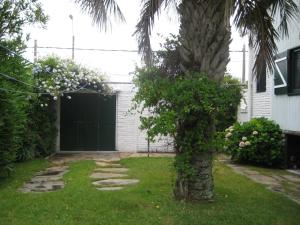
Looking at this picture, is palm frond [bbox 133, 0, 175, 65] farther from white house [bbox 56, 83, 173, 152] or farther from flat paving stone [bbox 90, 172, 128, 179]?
white house [bbox 56, 83, 173, 152]

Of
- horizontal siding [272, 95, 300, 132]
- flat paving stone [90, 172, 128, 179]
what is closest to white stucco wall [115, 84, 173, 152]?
horizontal siding [272, 95, 300, 132]

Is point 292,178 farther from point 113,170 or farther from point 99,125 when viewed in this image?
point 99,125

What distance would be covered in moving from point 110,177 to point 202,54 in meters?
4.09

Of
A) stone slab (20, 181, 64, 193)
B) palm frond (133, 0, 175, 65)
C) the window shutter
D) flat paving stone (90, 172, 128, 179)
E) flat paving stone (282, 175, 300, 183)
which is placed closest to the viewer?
palm frond (133, 0, 175, 65)

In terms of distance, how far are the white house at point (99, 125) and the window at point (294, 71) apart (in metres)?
5.54

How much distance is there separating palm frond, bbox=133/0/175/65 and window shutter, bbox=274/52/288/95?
509 centimetres

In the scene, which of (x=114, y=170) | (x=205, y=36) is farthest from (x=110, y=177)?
(x=205, y=36)

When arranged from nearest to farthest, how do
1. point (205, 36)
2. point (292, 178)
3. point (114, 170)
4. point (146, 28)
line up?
1. point (205, 36)
2. point (146, 28)
3. point (292, 178)
4. point (114, 170)

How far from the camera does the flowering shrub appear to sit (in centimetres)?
1289

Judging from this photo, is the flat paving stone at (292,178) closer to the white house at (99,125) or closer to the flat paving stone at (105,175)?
the flat paving stone at (105,175)

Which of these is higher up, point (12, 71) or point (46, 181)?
point (12, 71)

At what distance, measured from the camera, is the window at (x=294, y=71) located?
12.2 meters

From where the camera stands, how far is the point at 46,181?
9875mm

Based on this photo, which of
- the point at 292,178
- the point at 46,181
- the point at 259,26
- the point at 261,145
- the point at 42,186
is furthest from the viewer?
the point at 261,145
